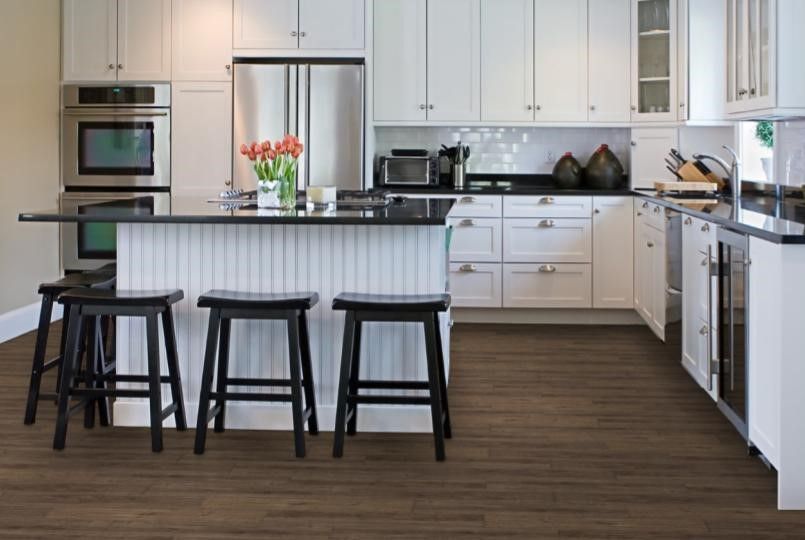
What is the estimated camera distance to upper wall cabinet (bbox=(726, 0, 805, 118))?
4609 millimetres

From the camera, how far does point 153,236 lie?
4.16 m

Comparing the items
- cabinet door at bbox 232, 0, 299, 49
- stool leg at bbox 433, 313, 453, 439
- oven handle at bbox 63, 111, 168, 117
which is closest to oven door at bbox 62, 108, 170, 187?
oven handle at bbox 63, 111, 168, 117

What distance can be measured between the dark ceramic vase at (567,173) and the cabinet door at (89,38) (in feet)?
10.4

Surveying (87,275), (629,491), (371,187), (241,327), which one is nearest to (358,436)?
(241,327)

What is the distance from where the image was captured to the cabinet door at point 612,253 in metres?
6.80

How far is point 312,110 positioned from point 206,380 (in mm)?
3279

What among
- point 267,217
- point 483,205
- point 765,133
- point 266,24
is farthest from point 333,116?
point 267,217

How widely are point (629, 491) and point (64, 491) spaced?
1.92 metres

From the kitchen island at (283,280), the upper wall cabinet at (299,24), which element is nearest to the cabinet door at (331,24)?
the upper wall cabinet at (299,24)

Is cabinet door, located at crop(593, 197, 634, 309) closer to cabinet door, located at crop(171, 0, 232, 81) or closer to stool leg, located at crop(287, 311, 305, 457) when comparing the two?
cabinet door, located at crop(171, 0, 232, 81)

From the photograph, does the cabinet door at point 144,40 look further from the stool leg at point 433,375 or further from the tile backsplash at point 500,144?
the stool leg at point 433,375

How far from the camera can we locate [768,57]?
15.6 feet

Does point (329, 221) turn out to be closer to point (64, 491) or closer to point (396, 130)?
point (64, 491)

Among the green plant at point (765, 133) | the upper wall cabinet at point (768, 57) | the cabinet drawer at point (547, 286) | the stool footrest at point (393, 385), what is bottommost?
the stool footrest at point (393, 385)
